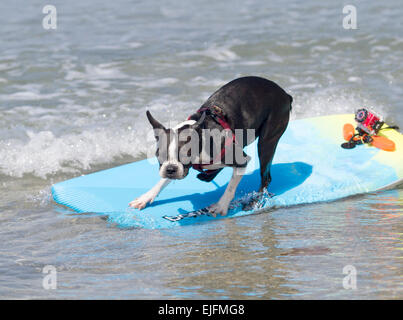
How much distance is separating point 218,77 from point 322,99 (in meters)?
2.15

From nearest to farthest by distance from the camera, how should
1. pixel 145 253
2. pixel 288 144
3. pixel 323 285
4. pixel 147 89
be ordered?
pixel 323 285 < pixel 145 253 < pixel 288 144 < pixel 147 89

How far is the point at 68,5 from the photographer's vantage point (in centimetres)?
1644

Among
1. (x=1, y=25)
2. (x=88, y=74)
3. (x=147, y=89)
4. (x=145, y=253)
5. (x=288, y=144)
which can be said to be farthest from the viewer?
(x=1, y=25)

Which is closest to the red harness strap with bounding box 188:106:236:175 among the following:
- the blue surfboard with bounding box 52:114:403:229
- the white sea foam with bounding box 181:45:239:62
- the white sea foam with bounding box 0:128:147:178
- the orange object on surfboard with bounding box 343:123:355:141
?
the blue surfboard with bounding box 52:114:403:229

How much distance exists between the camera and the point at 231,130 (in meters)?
5.43

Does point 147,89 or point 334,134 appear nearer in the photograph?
point 334,134

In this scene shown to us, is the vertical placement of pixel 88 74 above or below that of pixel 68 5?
below

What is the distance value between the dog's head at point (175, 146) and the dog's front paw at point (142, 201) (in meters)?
0.97

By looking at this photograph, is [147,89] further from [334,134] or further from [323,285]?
[323,285]

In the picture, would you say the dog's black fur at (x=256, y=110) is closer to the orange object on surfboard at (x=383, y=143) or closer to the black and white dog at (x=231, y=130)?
the black and white dog at (x=231, y=130)

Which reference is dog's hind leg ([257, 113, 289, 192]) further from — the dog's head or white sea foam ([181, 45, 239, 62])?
white sea foam ([181, 45, 239, 62])

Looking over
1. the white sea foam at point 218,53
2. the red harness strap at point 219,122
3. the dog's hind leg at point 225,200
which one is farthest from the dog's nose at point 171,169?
the white sea foam at point 218,53

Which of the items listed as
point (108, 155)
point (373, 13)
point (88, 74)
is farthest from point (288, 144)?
point (373, 13)

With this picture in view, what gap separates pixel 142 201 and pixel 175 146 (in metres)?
1.18
